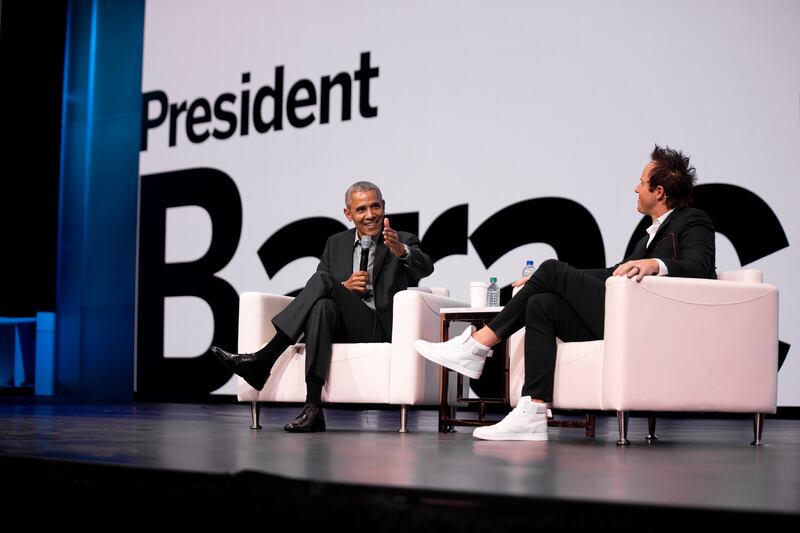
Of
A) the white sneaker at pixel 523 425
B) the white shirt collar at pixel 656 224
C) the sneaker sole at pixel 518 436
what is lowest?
the sneaker sole at pixel 518 436

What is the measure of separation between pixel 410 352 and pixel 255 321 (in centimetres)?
73

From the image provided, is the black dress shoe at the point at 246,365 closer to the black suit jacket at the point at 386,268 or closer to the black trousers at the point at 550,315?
the black suit jacket at the point at 386,268

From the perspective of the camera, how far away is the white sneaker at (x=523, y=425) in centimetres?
293

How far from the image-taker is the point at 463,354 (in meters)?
3.14

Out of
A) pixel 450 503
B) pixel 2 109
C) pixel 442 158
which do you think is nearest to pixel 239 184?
pixel 442 158

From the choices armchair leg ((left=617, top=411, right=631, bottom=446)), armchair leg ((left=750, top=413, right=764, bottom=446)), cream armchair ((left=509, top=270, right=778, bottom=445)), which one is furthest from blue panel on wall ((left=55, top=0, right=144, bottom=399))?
armchair leg ((left=750, top=413, right=764, bottom=446))

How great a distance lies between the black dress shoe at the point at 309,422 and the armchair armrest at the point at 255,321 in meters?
0.47

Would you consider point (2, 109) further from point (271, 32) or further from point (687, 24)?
point (687, 24)

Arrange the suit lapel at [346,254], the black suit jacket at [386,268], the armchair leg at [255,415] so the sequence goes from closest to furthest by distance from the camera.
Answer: the armchair leg at [255,415]
the black suit jacket at [386,268]
the suit lapel at [346,254]

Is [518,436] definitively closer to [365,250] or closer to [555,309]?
[555,309]

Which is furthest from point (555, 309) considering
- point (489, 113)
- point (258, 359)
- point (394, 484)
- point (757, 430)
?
point (489, 113)

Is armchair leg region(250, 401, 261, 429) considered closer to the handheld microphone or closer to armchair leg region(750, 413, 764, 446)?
the handheld microphone

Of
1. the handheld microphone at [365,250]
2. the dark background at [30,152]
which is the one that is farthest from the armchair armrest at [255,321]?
the dark background at [30,152]

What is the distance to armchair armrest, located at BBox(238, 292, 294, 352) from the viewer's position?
3.72 meters
